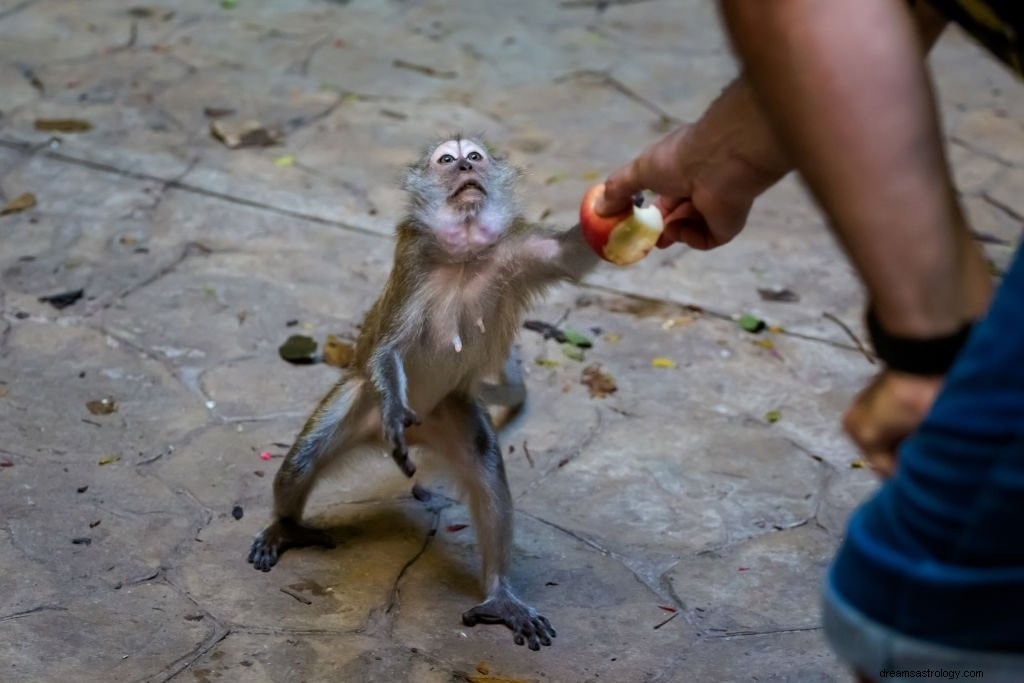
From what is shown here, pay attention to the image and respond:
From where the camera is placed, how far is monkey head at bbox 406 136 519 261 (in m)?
3.72

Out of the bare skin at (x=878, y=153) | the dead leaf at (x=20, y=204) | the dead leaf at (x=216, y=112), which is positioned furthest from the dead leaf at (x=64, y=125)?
the bare skin at (x=878, y=153)

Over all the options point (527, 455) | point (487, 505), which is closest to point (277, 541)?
point (487, 505)

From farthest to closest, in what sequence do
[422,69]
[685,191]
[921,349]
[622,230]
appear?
[422,69]
[622,230]
[685,191]
[921,349]

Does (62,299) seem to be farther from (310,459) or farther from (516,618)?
(516,618)

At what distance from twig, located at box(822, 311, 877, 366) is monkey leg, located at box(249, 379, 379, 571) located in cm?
210

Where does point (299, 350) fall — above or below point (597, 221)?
below

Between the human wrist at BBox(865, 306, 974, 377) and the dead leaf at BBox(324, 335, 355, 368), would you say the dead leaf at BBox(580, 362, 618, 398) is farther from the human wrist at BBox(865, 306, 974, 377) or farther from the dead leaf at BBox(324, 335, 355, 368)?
the human wrist at BBox(865, 306, 974, 377)

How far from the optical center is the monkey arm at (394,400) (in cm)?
335

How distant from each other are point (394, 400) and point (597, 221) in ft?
3.03

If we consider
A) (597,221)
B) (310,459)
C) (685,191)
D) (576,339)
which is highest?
(685,191)

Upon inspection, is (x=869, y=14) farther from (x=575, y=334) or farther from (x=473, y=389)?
(x=575, y=334)

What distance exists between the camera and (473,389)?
3885mm

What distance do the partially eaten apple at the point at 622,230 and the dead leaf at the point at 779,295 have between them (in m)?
2.62

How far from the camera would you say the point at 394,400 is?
3.46 meters
